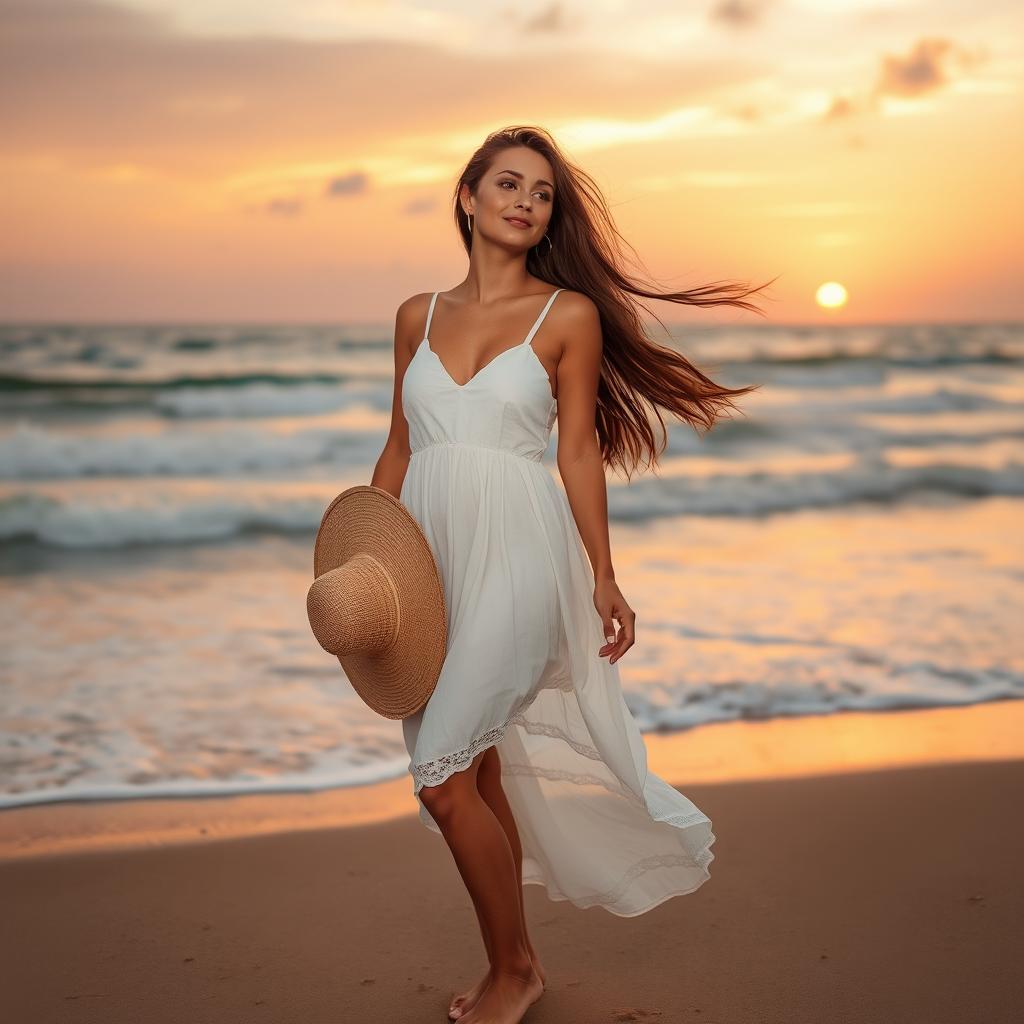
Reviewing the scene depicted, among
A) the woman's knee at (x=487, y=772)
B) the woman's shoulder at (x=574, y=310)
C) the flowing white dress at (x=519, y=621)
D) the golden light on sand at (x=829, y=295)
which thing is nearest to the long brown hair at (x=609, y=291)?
the woman's shoulder at (x=574, y=310)

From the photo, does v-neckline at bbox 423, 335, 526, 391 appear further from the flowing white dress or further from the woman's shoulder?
the woman's shoulder

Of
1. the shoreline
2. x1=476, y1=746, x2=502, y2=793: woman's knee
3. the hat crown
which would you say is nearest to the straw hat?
the hat crown

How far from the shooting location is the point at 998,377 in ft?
88.8

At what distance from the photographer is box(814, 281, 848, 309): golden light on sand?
45.3 feet

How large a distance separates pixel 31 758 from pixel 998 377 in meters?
25.5

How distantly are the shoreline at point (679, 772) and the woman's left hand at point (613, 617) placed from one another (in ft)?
5.54

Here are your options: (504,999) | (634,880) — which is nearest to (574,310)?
(634,880)

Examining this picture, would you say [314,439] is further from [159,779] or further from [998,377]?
[998,377]

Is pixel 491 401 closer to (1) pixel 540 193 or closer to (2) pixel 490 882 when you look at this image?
(1) pixel 540 193

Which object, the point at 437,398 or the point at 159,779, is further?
the point at 159,779

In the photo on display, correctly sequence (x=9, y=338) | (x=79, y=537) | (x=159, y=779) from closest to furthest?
(x=159, y=779) → (x=79, y=537) → (x=9, y=338)

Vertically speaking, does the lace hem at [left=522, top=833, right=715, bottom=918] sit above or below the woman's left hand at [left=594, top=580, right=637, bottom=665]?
below

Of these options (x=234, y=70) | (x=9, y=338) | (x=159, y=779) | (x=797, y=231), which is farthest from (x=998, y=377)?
(x=159, y=779)

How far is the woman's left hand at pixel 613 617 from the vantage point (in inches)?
117
